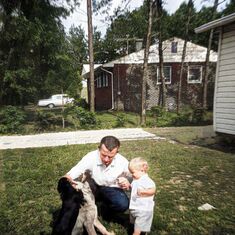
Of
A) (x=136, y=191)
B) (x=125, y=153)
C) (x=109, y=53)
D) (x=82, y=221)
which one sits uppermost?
(x=109, y=53)

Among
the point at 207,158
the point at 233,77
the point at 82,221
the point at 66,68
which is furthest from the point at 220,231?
the point at 66,68

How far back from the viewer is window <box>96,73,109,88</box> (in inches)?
979

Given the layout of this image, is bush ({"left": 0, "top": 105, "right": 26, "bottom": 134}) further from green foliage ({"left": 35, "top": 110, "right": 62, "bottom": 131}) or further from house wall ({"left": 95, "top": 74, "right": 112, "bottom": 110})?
house wall ({"left": 95, "top": 74, "right": 112, "bottom": 110})

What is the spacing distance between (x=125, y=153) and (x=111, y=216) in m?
4.17

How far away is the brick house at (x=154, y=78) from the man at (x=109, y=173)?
18.6 metres

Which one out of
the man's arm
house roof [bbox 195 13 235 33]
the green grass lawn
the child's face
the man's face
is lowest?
the green grass lawn

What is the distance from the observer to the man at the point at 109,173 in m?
3.56

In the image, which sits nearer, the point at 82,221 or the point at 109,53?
the point at 82,221

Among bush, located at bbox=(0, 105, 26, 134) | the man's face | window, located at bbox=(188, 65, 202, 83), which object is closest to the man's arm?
the man's face

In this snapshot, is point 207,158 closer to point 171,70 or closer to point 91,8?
point 91,8

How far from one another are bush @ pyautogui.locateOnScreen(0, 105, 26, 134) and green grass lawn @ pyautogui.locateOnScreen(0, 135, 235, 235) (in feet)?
13.0

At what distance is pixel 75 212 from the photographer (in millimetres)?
3150

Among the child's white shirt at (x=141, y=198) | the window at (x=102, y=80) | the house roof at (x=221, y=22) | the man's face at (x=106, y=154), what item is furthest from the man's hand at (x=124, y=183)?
the window at (x=102, y=80)

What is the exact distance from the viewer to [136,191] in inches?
132
